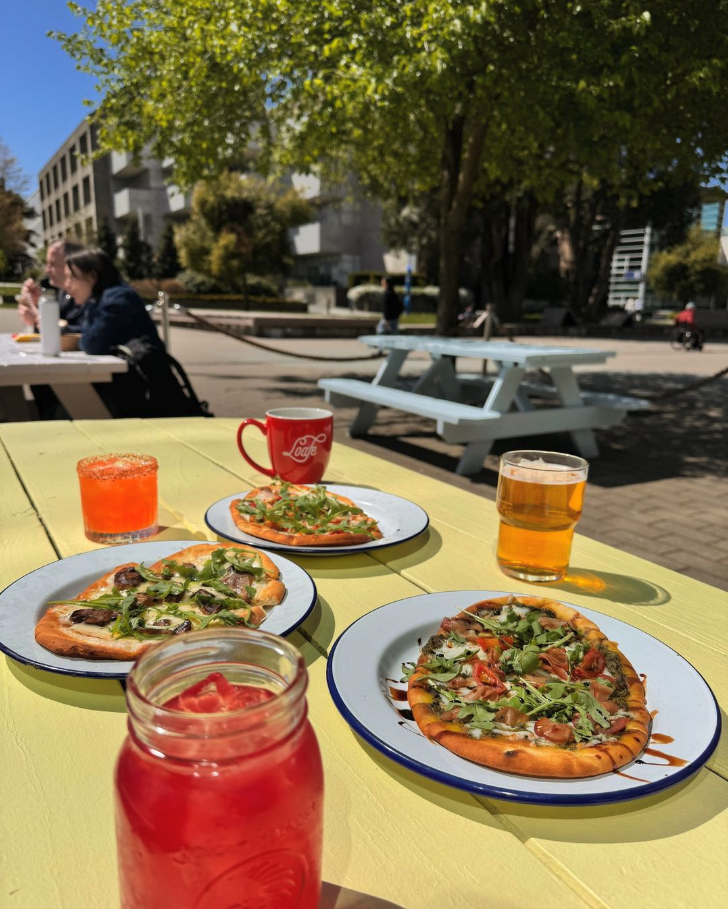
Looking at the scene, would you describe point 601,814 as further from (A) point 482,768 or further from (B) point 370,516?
(B) point 370,516

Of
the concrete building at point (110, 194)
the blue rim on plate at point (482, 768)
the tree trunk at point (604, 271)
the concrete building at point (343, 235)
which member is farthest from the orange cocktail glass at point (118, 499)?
the concrete building at point (110, 194)

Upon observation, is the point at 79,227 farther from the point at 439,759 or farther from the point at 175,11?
the point at 439,759

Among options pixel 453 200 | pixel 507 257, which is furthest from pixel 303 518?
pixel 507 257

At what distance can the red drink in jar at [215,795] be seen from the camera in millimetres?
443

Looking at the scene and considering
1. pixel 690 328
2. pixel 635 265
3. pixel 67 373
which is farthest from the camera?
pixel 635 265

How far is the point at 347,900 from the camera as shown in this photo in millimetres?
592

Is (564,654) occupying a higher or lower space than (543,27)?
lower

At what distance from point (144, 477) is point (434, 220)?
92.9ft

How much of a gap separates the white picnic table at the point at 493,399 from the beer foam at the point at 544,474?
12.8ft

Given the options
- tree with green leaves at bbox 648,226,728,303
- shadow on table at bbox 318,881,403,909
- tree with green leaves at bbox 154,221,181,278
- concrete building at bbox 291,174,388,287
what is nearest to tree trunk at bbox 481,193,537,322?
concrete building at bbox 291,174,388,287

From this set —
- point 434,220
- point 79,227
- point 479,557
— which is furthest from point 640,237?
point 479,557

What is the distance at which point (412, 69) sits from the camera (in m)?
5.88

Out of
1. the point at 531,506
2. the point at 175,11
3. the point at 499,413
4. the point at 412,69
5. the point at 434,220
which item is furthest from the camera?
the point at 434,220

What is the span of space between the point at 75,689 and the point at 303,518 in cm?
63
